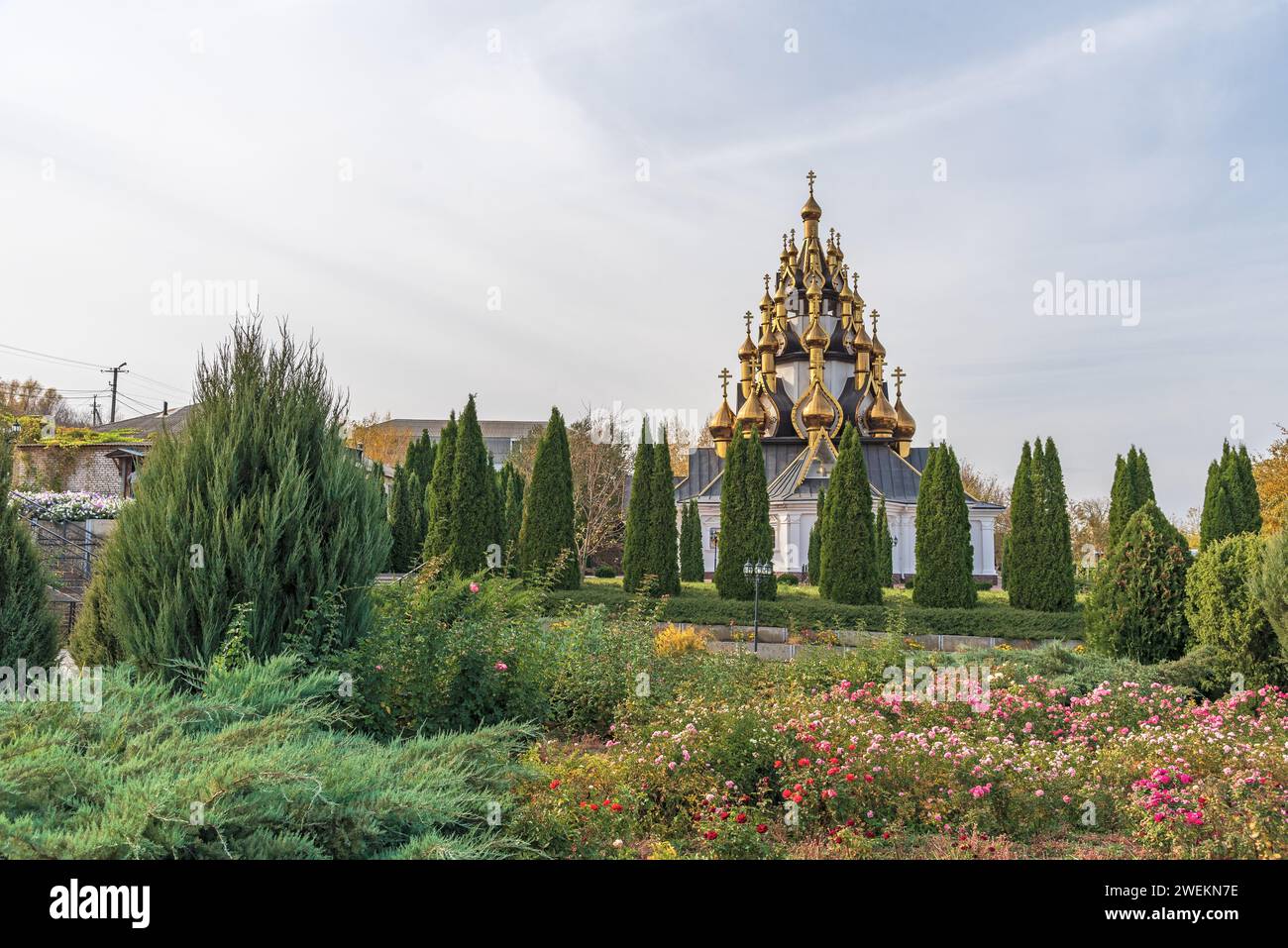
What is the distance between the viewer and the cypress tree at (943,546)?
18109 mm

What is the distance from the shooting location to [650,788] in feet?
17.6

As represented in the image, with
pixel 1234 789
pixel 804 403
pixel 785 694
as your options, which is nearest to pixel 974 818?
pixel 1234 789

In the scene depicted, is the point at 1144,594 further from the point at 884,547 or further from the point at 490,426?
the point at 490,426

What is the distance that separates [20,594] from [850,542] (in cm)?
1520

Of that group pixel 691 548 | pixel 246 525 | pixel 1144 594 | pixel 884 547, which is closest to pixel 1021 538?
pixel 1144 594

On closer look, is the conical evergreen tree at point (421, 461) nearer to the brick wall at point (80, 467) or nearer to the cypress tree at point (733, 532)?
the brick wall at point (80, 467)

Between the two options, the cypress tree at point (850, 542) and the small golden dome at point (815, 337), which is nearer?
the cypress tree at point (850, 542)

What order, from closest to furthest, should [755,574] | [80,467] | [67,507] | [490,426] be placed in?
1. [67,507]
2. [755,574]
3. [80,467]
4. [490,426]

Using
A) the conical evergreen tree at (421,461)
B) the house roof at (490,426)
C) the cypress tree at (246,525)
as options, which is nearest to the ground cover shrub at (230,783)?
the cypress tree at (246,525)

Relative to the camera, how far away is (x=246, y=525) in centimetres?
564

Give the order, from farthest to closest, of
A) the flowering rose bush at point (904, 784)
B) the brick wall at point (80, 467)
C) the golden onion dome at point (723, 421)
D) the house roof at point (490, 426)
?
the house roof at point (490, 426)
the golden onion dome at point (723, 421)
the brick wall at point (80, 467)
the flowering rose bush at point (904, 784)

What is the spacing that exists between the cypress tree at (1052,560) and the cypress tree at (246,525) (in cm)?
1563
